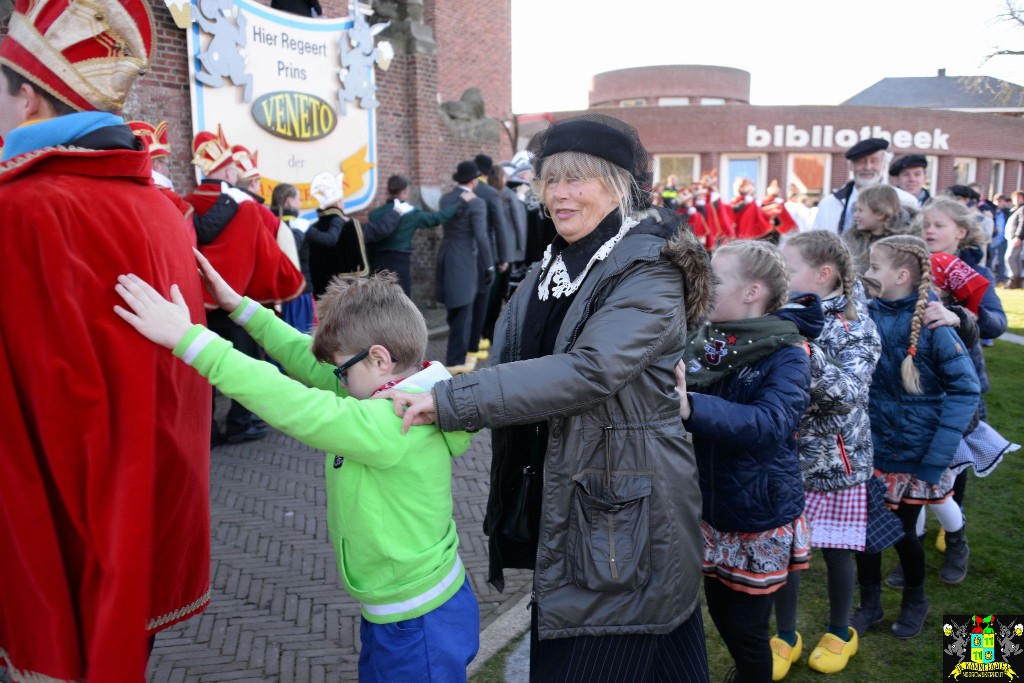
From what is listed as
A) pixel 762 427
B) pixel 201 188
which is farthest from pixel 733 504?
pixel 201 188

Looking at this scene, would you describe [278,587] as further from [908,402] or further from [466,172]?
[466,172]

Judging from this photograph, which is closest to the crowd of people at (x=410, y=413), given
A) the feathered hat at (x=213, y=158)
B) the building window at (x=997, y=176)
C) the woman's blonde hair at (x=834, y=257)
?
the woman's blonde hair at (x=834, y=257)

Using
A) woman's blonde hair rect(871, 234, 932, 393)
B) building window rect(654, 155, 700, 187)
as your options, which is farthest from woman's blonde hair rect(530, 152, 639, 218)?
building window rect(654, 155, 700, 187)

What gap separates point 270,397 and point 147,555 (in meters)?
0.49

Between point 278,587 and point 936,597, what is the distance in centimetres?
327

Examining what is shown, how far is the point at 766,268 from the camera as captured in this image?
2.68 metres

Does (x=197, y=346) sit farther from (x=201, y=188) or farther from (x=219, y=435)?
(x=219, y=435)

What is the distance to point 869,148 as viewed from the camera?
18.6ft

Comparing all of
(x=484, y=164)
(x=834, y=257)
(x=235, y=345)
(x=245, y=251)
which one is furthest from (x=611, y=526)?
(x=484, y=164)

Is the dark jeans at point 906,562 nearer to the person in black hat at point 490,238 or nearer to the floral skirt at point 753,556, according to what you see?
the floral skirt at point 753,556

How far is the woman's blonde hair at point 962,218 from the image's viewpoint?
4.25 metres

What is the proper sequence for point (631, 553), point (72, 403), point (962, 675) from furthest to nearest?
point (962, 675), point (631, 553), point (72, 403)

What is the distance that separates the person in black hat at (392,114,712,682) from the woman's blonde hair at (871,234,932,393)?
175 cm

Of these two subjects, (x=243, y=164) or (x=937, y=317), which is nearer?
(x=937, y=317)
